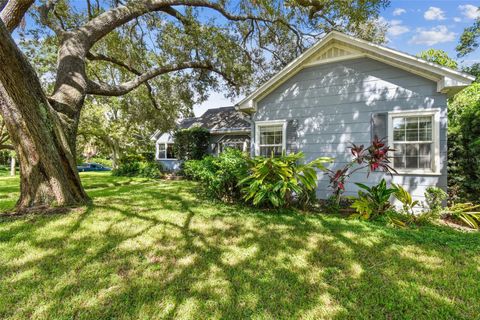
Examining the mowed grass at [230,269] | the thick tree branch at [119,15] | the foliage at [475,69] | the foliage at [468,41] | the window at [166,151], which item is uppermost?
the foliage at [468,41]

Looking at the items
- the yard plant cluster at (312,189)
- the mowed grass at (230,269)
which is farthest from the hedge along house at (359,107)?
→ the mowed grass at (230,269)

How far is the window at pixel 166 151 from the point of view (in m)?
16.5

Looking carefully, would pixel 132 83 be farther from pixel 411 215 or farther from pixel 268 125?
pixel 411 215

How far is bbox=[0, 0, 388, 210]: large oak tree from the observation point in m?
4.32

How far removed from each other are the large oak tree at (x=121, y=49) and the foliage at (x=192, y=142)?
243 centimetres

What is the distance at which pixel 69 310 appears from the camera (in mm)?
1969

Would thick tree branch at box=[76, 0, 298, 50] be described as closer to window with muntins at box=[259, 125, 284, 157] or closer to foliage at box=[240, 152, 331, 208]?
window with muntins at box=[259, 125, 284, 157]

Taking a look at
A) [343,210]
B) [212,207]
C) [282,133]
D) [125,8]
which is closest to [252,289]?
[212,207]

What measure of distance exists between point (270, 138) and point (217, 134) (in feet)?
23.9

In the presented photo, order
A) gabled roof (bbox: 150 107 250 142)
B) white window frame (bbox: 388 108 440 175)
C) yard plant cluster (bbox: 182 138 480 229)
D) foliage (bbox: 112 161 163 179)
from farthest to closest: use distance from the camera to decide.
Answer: foliage (bbox: 112 161 163 179), gabled roof (bbox: 150 107 250 142), white window frame (bbox: 388 108 440 175), yard plant cluster (bbox: 182 138 480 229)

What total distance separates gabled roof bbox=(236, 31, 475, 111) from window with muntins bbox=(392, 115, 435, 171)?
0.86 meters

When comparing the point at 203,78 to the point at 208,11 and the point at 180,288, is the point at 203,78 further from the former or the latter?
the point at 180,288

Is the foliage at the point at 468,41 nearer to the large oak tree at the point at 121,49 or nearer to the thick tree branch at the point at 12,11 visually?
the large oak tree at the point at 121,49

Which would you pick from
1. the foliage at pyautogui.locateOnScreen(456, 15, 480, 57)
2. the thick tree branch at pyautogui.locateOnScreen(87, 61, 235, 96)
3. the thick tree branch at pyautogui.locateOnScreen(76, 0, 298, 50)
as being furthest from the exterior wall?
the foliage at pyautogui.locateOnScreen(456, 15, 480, 57)
